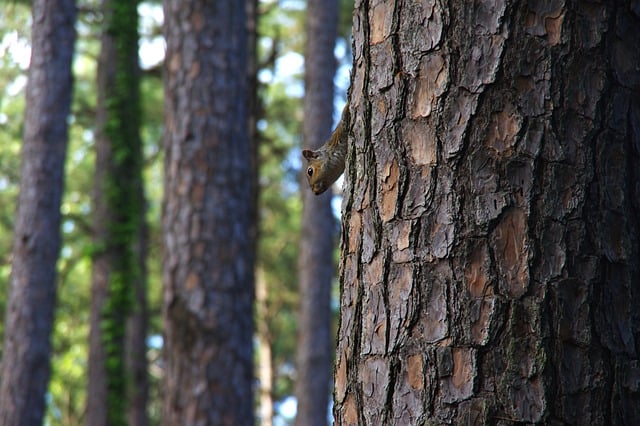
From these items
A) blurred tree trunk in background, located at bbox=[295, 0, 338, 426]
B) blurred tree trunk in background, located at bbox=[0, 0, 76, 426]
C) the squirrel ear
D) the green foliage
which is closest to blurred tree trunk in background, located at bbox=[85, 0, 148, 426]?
the green foliage

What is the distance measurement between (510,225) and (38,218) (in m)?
8.30

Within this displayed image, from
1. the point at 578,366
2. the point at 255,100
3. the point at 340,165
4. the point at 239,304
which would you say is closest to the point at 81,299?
the point at 255,100

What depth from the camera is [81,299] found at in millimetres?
26219

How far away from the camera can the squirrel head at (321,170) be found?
3453 mm

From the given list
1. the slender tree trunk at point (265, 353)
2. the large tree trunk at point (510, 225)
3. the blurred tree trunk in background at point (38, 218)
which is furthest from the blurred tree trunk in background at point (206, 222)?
the slender tree trunk at point (265, 353)

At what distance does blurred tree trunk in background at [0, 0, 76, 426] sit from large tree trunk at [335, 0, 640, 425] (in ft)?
26.3

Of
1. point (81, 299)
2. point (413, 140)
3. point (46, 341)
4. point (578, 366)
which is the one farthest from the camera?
point (81, 299)

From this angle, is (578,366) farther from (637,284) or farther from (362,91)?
(362,91)

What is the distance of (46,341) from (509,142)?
847cm

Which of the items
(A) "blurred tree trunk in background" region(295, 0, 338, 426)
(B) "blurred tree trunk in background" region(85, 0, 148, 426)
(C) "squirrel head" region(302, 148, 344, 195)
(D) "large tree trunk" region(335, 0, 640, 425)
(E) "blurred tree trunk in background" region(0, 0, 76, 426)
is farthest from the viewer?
(A) "blurred tree trunk in background" region(295, 0, 338, 426)

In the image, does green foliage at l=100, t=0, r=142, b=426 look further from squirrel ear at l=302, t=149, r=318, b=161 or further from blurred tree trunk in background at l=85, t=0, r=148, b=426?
squirrel ear at l=302, t=149, r=318, b=161

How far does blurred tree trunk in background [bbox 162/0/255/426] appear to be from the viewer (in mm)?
6348

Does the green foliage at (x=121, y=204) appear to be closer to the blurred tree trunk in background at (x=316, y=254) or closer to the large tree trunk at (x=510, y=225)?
the blurred tree trunk in background at (x=316, y=254)

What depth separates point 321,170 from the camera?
3.53 meters
